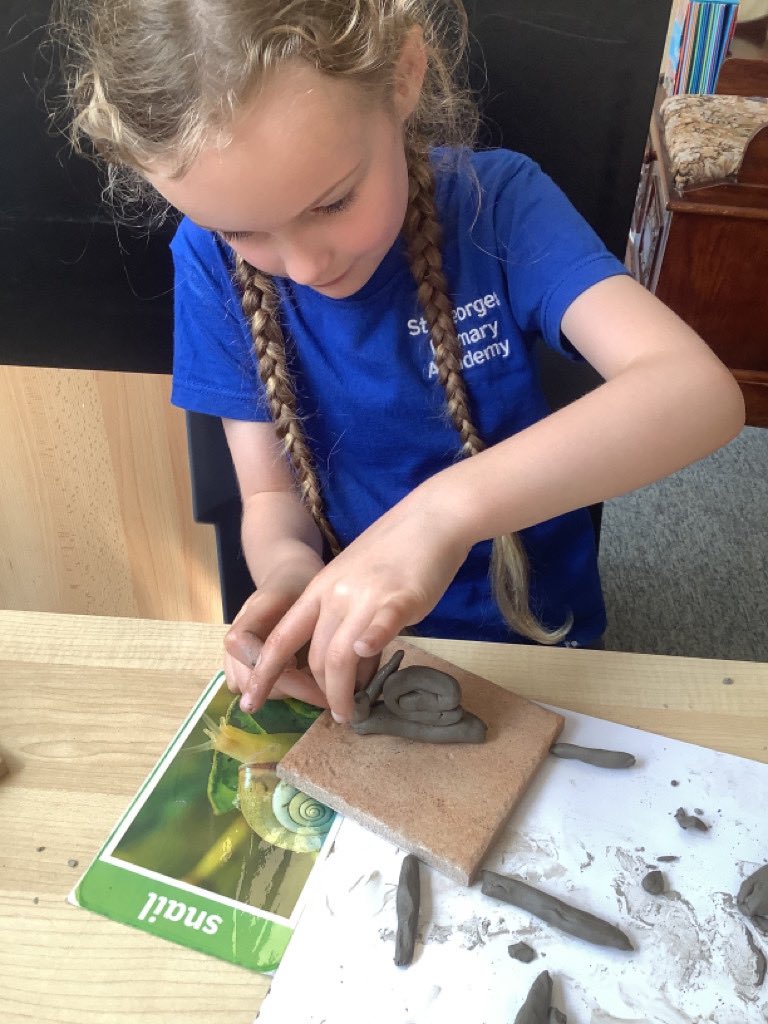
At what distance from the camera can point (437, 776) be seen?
561 millimetres

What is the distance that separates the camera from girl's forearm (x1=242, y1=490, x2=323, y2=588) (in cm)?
72

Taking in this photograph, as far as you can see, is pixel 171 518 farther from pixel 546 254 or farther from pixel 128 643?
pixel 546 254

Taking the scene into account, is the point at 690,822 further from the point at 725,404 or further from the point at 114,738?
the point at 114,738

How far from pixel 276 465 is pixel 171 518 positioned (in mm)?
416

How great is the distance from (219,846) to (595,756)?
0.26m

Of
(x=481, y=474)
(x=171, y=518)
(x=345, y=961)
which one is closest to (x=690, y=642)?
(x=171, y=518)

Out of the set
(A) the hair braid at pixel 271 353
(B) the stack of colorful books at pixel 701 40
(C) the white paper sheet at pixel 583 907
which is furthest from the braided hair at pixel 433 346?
(B) the stack of colorful books at pixel 701 40

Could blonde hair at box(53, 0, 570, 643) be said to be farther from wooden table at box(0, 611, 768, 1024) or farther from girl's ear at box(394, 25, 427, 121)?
wooden table at box(0, 611, 768, 1024)

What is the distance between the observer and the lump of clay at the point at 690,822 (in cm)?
54

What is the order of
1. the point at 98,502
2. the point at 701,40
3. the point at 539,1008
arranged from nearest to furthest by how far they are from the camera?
the point at 539,1008 < the point at 98,502 < the point at 701,40

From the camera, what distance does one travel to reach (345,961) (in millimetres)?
474

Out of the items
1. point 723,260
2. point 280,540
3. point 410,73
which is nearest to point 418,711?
point 280,540

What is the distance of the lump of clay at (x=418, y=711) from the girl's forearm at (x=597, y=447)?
0.10 metres

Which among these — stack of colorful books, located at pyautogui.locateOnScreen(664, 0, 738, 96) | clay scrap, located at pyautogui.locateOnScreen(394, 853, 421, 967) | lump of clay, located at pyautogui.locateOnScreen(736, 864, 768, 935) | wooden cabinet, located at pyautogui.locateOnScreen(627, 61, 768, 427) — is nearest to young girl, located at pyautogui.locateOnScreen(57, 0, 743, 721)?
clay scrap, located at pyautogui.locateOnScreen(394, 853, 421, 967)
